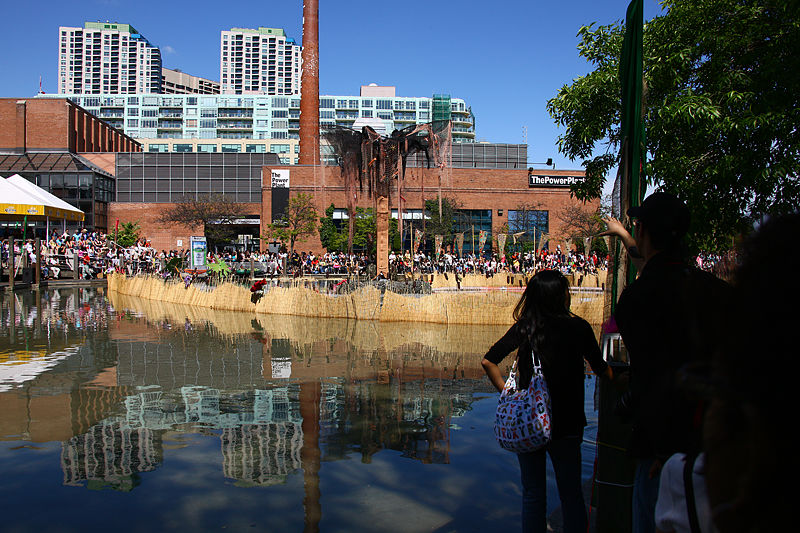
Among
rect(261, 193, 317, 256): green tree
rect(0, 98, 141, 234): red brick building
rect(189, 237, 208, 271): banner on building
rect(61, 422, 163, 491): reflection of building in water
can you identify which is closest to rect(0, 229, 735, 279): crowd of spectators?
rect(189, 237, 208, 271): banner on building

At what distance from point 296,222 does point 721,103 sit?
41338mm

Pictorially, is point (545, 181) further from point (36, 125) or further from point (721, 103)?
point (36, 125)

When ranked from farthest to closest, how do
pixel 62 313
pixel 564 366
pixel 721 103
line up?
pixel 62 313 < pixel 721 103 < pixel 564 366

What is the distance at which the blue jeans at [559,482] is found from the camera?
2920 millimetres

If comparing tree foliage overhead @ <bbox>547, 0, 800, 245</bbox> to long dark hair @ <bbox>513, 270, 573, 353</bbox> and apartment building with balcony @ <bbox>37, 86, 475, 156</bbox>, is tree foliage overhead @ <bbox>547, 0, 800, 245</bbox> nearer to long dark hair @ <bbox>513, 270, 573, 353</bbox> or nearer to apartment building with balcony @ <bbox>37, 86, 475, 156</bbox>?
long dark hair @ <bbox>513, 270, 573, 353</bbox>

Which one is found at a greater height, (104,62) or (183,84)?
(104,62)

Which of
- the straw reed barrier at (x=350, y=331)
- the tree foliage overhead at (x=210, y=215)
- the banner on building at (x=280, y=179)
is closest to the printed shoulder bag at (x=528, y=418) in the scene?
the straw reed barrier at (x=350, y=331)

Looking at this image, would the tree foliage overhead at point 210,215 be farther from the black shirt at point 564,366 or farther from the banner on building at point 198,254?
the black shirt at point 564,366

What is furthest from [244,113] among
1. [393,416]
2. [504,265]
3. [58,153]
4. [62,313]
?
[393,416]

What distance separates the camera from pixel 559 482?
3021 mm

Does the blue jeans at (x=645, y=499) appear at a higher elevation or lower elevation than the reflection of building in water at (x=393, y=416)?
higher

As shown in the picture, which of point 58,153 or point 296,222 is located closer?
point 296,222

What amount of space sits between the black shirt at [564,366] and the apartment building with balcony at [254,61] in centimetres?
19977

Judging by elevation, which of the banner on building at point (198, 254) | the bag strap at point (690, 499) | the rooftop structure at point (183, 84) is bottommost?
the bag strap at point (690, 499)
